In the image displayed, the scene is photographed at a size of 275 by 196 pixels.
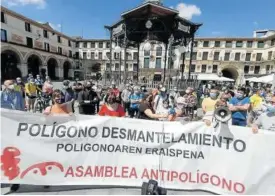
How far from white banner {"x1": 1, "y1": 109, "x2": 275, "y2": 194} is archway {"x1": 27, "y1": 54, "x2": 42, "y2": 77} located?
36.0 meters

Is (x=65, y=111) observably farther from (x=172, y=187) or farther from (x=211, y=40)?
(x=211, y=40)

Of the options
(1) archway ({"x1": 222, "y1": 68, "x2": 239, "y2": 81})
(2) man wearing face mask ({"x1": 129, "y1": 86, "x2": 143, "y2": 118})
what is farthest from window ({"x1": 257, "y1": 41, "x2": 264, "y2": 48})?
(2) man wearing face mask ({"x1": 129, "y1": 86, "x2": 143, "y2": 118})

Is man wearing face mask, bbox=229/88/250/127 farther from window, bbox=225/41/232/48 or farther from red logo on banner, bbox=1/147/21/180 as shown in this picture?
window, bbox=225/41/232/48

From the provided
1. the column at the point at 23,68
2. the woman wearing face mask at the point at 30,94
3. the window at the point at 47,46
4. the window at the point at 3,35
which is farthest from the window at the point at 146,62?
the woman wearing face mask at the point at 30,94

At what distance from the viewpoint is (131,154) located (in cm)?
329

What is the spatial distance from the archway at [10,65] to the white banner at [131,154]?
→ 31.7 metres

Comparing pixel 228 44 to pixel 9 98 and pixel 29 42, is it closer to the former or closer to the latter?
pixel 29 42

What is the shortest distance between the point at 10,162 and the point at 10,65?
32.8 meters

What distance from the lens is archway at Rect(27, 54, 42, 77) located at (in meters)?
35.0

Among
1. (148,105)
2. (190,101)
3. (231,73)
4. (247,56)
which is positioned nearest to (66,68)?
(231,73)

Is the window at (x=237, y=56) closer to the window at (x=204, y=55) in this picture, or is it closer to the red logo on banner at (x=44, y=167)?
the window at (x=204, y=55)

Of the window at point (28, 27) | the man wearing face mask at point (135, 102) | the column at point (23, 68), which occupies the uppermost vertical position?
the window at point (28, 27)

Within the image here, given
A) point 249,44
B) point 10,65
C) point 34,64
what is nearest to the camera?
point 10,65

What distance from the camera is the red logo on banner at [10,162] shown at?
3.12 metres
